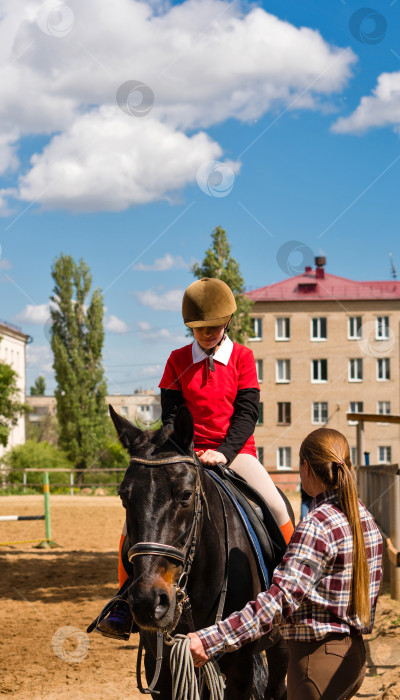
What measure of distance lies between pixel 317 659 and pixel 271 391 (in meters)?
51.3

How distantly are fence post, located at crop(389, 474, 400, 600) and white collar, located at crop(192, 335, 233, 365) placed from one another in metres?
5.08

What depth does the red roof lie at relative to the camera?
54.5 m

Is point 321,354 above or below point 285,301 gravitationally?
below

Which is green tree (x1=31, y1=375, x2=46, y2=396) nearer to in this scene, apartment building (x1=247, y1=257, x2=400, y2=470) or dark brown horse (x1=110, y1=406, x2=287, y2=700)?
apartment building (x1=247, y1=257, x2=400, y2=470)

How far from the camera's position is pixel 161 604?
2746mm

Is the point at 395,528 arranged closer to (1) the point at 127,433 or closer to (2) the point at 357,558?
(1) the point at 127,433

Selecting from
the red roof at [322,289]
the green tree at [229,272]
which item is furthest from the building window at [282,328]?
the green tree at [229,272]

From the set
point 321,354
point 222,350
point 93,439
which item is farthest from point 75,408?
point 222,350

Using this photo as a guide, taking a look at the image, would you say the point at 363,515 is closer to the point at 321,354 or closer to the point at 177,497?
the point at 177,497

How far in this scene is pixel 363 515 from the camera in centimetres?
281

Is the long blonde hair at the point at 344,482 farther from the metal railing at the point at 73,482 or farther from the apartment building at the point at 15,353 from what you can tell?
the apartment building at the point at 15,353

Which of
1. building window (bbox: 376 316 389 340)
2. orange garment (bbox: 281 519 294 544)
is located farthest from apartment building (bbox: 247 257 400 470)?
orange garment (bbox: 281 519 294 544)

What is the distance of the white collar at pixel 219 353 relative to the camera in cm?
417

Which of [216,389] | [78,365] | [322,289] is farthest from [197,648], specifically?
[322,289]
